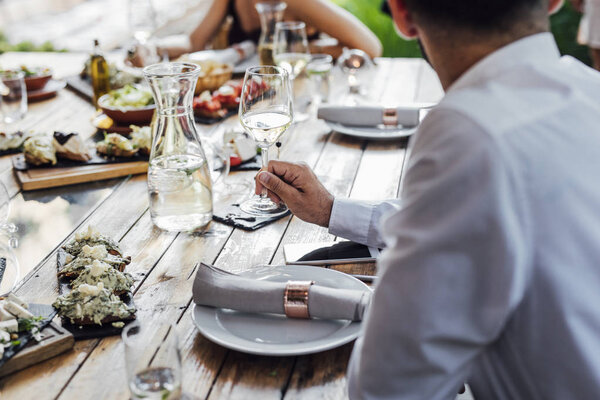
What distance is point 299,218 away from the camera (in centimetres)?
142

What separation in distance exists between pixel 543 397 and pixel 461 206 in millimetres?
279

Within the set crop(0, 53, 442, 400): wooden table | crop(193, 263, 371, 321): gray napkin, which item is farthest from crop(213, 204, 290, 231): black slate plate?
crop(193, 263, 371, 321): gray napkin

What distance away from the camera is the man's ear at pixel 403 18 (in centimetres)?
85

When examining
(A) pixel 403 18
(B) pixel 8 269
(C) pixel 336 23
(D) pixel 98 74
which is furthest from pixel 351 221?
(C) pixel 336 23

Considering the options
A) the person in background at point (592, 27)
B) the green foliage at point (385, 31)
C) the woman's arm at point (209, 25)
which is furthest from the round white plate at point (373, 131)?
the green foliage at point (385, 31)

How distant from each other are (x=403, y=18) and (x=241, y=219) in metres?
0.72

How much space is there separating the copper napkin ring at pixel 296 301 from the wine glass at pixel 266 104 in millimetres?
423

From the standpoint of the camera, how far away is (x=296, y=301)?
105cm

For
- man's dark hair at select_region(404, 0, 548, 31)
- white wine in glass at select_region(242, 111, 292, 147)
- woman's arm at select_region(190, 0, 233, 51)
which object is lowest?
woman's arm at select_region(190, 0, 233, 51)

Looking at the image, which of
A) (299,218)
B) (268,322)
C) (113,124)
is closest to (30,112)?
(113,124)

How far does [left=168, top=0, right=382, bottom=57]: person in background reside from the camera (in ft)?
9.36

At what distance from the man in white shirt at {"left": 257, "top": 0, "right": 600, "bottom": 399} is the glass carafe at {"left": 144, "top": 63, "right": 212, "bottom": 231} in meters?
0.69

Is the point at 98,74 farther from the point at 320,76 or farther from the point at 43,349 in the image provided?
the point at 43,349

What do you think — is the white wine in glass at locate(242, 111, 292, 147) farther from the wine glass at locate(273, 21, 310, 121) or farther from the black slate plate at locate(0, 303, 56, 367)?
the wine glass at locate(273, 21, 310, 121)
